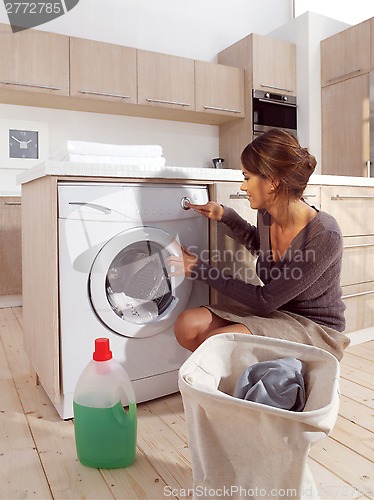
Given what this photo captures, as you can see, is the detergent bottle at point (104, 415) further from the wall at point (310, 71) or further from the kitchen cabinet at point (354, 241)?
the wall at point (310, 71)

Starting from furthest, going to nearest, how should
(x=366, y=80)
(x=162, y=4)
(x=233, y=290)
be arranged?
1. (x=162, y=4)
2. (x=366, y=80)
3. (x=233, y=290)

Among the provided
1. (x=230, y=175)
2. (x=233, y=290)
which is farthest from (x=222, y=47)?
(x=233, y=290)

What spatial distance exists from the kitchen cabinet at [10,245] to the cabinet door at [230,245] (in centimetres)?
195

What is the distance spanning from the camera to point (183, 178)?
5.08 ft

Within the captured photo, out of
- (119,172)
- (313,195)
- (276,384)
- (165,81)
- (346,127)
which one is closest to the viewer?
(276,384)

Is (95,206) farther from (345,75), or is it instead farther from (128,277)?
(345,75)

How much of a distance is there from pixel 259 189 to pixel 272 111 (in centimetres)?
295

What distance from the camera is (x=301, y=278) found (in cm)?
132

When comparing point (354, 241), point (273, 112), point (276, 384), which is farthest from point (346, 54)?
point (276, 384)

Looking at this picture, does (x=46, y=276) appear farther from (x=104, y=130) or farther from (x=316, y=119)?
(x=316, y=119)

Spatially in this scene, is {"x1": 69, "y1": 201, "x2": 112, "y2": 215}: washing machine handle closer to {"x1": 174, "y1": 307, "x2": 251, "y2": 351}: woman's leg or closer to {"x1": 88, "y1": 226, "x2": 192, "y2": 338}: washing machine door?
{"x1": 88, "y1": 226, "x2": 192, "y2": 338}: washing machine door

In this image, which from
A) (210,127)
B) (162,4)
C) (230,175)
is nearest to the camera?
(230,175)

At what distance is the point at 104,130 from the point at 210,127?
107cm

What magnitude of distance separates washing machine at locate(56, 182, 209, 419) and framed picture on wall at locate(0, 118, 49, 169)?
7.43 ft
